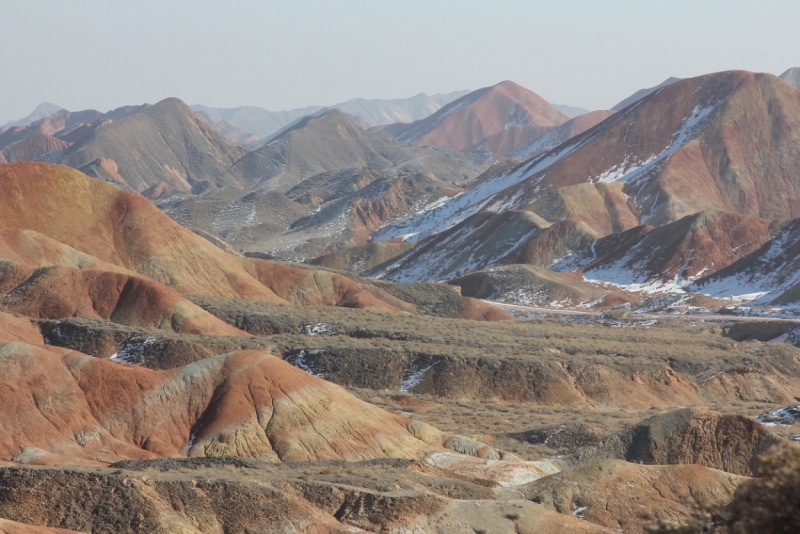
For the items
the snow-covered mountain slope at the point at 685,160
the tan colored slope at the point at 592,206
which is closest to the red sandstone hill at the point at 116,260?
the tan colored slope at the point at 592,206

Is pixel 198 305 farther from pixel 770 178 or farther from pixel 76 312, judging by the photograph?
pixel 770 178

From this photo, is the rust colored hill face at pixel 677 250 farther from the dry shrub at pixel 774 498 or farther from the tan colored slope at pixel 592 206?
the dry shrub at pixel 774 498

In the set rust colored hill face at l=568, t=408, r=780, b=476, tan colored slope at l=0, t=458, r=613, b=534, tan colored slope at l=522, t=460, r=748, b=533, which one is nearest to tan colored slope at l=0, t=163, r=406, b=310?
rust colored hill face at l=568, t=408, r=780, b=476

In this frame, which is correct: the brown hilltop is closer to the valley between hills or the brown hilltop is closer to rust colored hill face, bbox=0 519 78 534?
the valley between hills

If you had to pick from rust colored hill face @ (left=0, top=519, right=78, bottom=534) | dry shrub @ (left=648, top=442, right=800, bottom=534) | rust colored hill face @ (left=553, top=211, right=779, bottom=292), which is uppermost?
dry shrub @ (left=648, top=442, right=800, bottom=534)

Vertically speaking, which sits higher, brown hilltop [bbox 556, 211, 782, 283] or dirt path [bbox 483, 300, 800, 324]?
brown hilltop [bbox 556, 211, 782, 283]

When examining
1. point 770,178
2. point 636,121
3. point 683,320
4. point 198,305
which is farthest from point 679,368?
point 636,121
